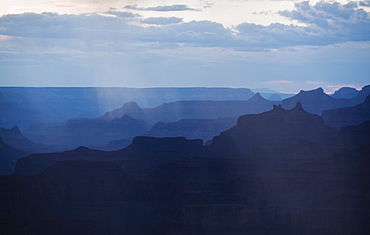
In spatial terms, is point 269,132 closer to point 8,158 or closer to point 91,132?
point 8,158

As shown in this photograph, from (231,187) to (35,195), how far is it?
18.1 meters

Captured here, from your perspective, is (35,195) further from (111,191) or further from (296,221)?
(296,221)

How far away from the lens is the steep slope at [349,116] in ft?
401

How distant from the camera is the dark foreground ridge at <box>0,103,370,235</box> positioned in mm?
72875

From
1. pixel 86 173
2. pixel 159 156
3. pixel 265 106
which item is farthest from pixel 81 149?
pixel 265 106

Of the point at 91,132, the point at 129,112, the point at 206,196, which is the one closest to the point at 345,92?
the point at 129,112

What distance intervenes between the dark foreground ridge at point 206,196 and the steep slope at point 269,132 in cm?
909

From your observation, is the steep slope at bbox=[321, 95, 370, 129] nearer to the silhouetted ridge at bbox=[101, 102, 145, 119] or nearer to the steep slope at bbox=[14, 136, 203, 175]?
the steep slope at bbox=[14, 136, 203, 175]

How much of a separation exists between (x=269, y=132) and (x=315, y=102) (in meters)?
49.5

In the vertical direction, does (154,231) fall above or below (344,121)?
below

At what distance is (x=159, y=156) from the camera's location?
346 feet

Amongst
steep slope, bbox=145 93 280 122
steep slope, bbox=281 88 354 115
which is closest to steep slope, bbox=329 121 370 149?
steep slope, bbox=281 88 354 115

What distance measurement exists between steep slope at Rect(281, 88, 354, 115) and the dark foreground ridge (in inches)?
2207

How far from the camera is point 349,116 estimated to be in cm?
12462
